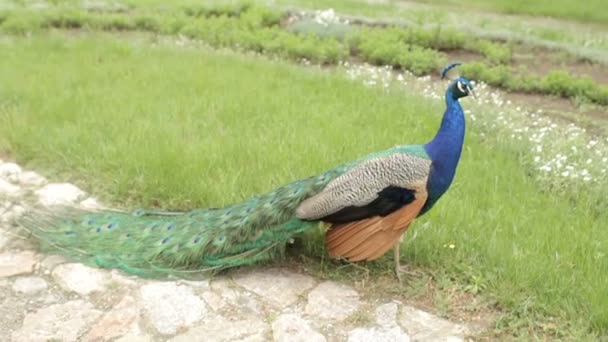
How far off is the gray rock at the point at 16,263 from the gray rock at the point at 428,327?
2.01 m

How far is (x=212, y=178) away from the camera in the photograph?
4676mm

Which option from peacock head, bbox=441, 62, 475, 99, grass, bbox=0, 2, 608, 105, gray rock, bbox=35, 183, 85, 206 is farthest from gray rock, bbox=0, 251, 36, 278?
grass, bbox=0, 2, 608, 105

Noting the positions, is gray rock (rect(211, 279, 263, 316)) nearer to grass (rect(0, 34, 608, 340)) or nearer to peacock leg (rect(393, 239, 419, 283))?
grass (rect(0, 34, 608, 340))

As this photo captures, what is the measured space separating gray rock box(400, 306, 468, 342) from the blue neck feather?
0.52 m

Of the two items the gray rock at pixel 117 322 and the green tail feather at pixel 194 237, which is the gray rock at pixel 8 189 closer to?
the green tail feather at pixel 194 237

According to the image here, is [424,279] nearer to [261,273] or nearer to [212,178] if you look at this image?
[261,273]

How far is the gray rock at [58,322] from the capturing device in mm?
3330

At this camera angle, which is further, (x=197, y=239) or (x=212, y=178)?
(x=212, y=178)

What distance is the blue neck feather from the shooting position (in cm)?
353

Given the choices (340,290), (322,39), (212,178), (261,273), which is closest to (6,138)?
(212,178)

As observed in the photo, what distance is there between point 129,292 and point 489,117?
3.70m

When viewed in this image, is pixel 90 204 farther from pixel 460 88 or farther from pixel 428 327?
pixel 460 88

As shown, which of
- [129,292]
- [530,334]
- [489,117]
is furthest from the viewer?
[489,117]

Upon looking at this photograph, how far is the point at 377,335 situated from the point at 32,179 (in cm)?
278
